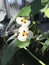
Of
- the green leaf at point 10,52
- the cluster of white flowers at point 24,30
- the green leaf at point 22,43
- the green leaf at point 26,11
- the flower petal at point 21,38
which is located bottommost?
the green leaf at point 10,52

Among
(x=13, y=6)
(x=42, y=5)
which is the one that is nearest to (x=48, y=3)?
(x=42, y=5)

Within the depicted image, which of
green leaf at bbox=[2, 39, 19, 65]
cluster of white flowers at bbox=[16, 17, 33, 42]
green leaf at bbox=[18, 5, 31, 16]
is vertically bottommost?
green leaf at bbox=[2, 39, 19, 65]

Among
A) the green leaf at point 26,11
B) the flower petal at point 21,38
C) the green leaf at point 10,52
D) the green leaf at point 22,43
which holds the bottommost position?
the green leaf at point 10,52

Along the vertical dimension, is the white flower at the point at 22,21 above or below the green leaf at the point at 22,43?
above

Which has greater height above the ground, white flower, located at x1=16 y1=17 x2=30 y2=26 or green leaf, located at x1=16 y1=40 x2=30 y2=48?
white flower, located at x1=16 y1=17 x2=30 y2=26

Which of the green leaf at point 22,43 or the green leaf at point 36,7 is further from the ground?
the green leaf at point 36,7

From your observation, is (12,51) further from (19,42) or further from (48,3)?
(48,3)
